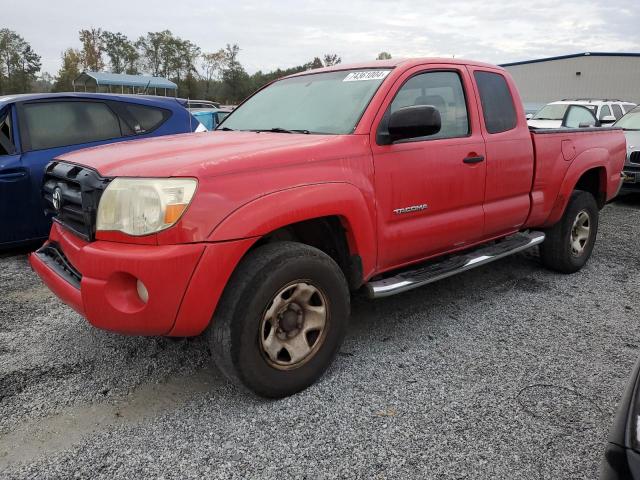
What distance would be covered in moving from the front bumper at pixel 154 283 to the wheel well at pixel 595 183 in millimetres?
3876

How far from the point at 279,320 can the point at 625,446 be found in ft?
5.46

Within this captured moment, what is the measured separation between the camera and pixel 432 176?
3250 mm

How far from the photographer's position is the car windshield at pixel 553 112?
42.4 ft

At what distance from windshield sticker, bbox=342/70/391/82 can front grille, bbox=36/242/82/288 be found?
2.05 meters

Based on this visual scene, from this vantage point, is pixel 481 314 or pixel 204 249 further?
pixel 481 314

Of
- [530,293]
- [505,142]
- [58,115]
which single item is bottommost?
[530,293]

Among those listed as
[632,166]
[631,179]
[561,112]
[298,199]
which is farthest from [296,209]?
[561,112]

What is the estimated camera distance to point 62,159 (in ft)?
9.73

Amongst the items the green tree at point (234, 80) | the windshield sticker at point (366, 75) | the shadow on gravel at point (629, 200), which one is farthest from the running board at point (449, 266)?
the green tree at point (234, 80)

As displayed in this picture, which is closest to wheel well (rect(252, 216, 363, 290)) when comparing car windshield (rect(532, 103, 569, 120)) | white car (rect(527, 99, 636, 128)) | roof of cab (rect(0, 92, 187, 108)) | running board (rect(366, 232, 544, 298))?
running board (rect(366, 232, 544, 298))

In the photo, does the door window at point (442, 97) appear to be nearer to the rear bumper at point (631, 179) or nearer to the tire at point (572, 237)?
the tire at point (572, 237)

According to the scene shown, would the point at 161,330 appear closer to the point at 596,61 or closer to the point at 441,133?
the point at 441,133

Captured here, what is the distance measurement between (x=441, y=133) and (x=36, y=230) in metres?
3.87

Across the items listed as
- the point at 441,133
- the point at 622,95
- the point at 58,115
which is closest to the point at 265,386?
the point at 441,133
